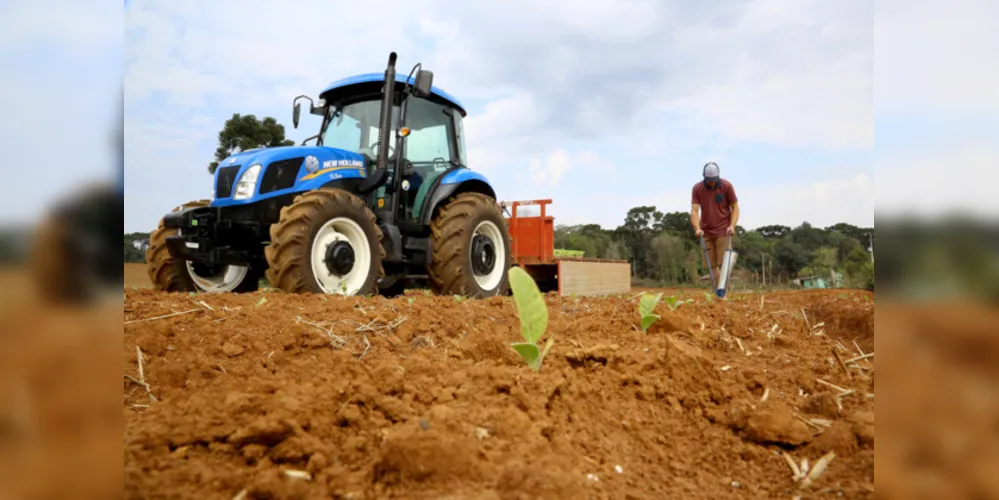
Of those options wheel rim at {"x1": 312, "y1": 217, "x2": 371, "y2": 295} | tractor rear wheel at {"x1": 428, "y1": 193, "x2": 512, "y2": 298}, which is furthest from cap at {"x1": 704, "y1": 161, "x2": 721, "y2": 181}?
wheel rim at {"x1": 312, "y1": 217, "x2": 371, "y2": 295}

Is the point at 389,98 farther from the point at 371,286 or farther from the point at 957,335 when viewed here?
the point at 957,335

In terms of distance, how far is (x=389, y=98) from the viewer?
5547 millimetres

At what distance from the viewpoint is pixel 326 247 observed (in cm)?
491

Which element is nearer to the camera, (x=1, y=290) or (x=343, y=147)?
(x=1, y=290)

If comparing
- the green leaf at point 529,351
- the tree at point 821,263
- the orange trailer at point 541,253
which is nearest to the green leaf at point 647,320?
the green leaf at point 529,351

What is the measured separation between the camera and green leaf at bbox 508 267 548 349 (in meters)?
1.89

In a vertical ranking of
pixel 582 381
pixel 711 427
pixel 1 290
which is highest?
pixel 1 290

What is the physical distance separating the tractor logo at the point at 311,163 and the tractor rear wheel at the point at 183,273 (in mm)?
1366

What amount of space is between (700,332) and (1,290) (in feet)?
8.86

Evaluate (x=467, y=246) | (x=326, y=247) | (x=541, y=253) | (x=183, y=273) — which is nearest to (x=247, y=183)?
(x=326, y=247)

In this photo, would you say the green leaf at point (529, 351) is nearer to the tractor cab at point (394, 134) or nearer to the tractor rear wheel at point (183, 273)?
the tractor cab at point (394, 134)

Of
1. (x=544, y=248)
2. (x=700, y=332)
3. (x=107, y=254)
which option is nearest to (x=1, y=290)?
(x=107, y=254)

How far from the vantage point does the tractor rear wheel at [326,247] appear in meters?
4.51

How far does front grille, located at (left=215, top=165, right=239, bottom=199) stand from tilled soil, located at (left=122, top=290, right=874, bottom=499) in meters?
2.85
